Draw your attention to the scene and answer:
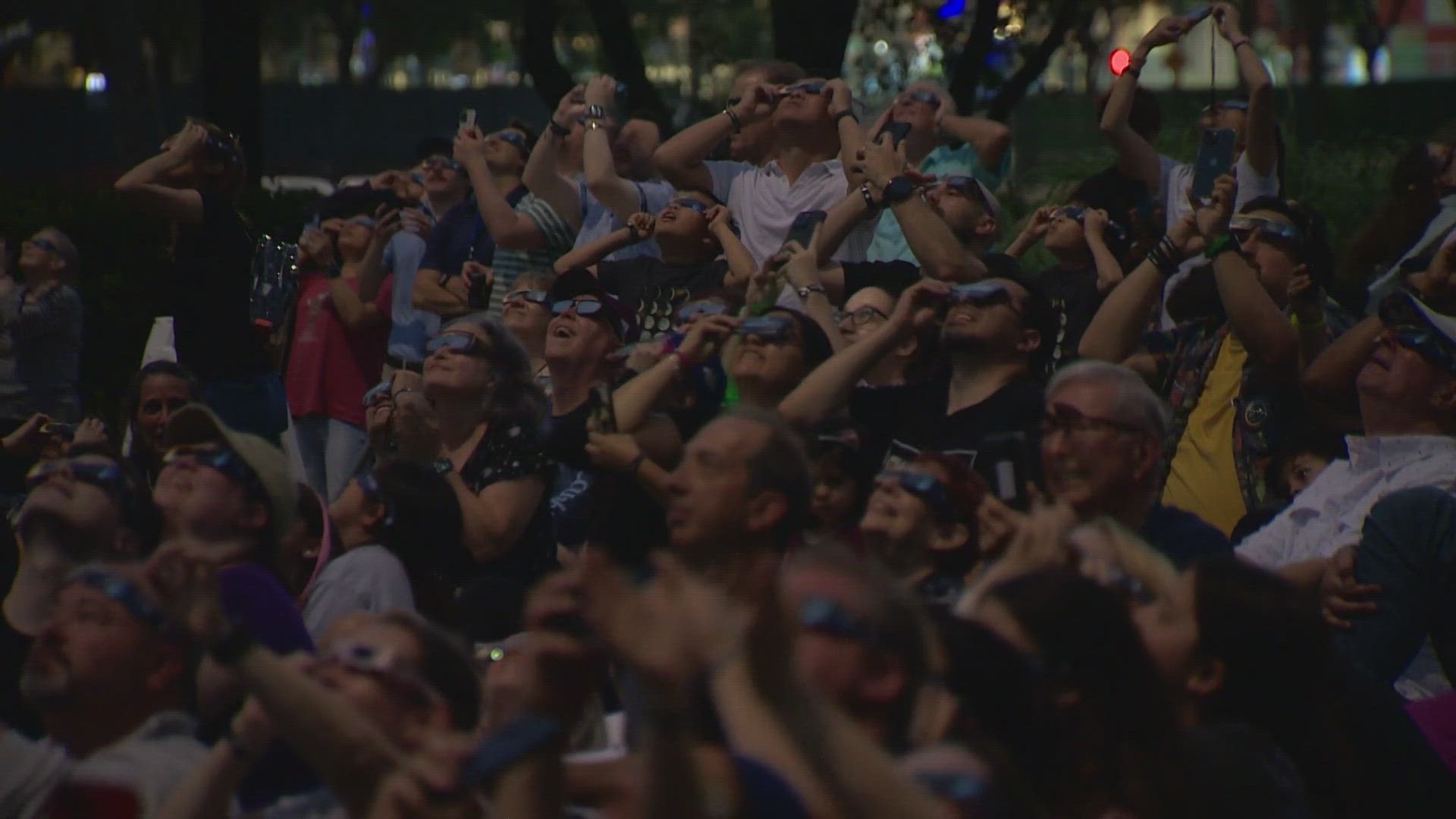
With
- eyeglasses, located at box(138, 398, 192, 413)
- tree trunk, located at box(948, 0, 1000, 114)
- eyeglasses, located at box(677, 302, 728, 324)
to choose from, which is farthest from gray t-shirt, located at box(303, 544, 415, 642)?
tree trunk, located at box(948, 0, 1000, 114)

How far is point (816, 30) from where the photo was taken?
39.5 ft

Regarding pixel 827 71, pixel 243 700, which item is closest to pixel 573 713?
pixel 243 700

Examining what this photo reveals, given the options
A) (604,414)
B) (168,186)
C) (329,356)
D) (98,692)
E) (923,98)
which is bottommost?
(329,356)

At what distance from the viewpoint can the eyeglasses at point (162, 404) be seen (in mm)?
7285

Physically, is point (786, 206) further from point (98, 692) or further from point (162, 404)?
point (98, 692)

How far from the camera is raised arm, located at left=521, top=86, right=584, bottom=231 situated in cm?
866

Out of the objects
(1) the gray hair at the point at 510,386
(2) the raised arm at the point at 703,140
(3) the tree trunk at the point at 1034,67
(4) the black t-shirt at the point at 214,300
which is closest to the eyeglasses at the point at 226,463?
(1) the gray hair at the point at 510,386

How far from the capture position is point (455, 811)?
10.7 feet

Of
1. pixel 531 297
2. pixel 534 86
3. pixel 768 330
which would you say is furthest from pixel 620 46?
pixel 768 330

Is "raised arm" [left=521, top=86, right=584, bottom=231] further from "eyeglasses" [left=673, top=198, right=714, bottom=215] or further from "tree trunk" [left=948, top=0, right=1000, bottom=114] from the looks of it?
"tree trunk" [left=948, top=0, right=1000, bottom=114]

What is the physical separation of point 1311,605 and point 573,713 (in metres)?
1.48

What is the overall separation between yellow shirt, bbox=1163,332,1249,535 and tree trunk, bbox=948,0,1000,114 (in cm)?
695

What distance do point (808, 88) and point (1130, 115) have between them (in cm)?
149

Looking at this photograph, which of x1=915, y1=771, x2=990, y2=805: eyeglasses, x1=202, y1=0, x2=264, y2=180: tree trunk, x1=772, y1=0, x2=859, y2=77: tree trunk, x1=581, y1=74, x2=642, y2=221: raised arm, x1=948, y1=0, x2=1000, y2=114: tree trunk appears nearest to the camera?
x1=915, y1=771, x2=990, y2=805: eyeglasses
